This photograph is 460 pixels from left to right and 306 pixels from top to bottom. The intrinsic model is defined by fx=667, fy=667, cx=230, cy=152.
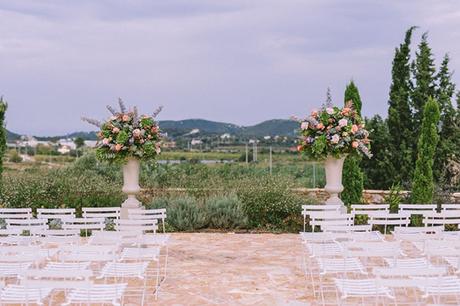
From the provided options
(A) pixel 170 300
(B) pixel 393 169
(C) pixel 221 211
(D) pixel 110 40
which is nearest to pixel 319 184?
(B) pixel 393 169

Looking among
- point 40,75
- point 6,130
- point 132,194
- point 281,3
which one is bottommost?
point 132,194

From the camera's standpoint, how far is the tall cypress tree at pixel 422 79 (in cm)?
1714

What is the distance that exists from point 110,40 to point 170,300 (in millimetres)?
9417

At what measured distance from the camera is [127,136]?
9711 millimetres

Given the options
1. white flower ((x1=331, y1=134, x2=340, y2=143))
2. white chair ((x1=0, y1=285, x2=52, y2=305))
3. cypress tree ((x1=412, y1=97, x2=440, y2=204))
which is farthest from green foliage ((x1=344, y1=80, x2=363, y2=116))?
white chair ((x1=0, y1=285, x2=52, y2=305))

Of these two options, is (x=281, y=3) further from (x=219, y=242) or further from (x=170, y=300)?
(x=170, y=300)

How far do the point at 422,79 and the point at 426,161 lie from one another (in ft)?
16.1

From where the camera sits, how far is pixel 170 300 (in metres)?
6.98

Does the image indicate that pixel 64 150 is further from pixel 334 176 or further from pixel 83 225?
pixel 83 225

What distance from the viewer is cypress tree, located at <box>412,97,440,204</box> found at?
12805mm

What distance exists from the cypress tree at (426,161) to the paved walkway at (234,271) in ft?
9.70

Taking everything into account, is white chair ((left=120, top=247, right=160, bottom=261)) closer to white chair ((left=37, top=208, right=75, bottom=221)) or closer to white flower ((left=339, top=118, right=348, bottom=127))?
white chair ((left=37, top=208, right=75, bottom=221))

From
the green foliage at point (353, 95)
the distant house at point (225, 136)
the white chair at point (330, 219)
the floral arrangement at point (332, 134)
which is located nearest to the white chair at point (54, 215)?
the white chair at point (330, 219)

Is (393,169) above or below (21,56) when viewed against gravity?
below
